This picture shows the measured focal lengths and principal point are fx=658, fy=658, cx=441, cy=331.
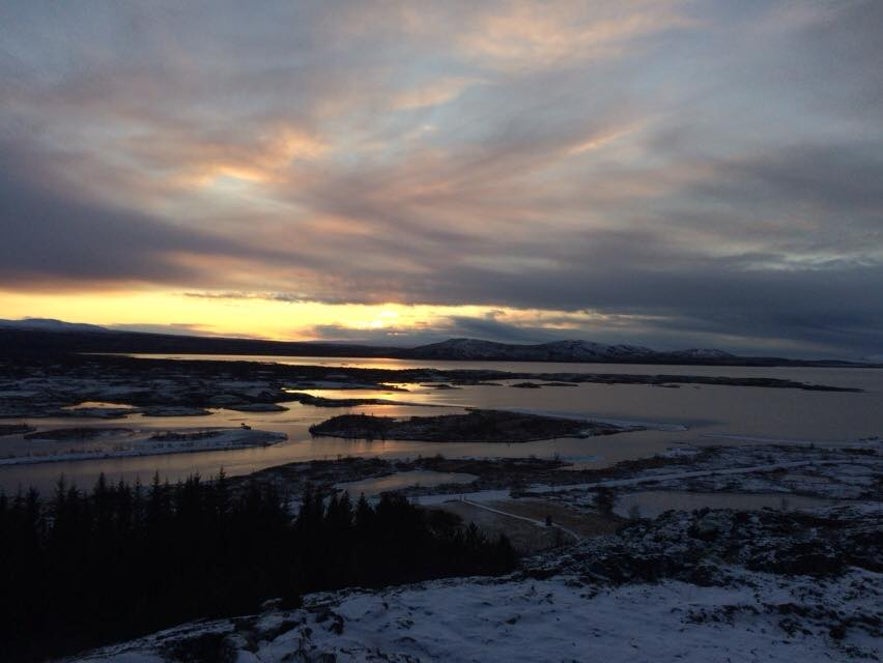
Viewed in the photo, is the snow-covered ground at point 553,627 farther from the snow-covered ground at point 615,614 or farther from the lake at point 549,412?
the lake at point 549,412

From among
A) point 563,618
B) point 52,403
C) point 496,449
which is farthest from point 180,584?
point 52,403

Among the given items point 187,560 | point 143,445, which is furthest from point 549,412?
point 187,560

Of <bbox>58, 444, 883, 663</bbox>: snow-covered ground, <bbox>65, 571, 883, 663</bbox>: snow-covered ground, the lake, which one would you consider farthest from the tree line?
the lake

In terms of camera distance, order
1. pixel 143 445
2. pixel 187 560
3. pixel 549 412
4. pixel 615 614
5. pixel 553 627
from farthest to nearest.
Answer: pixel 549 412
pixel 143 445
pixel 187 560
pixel 615 614
pixel 553 627

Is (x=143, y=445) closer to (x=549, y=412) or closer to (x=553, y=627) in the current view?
(x=553, y=627)

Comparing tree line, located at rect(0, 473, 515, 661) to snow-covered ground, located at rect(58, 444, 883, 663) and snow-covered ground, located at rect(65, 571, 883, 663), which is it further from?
snow-covered ground, located at rect(58, 444, 883, 663)
